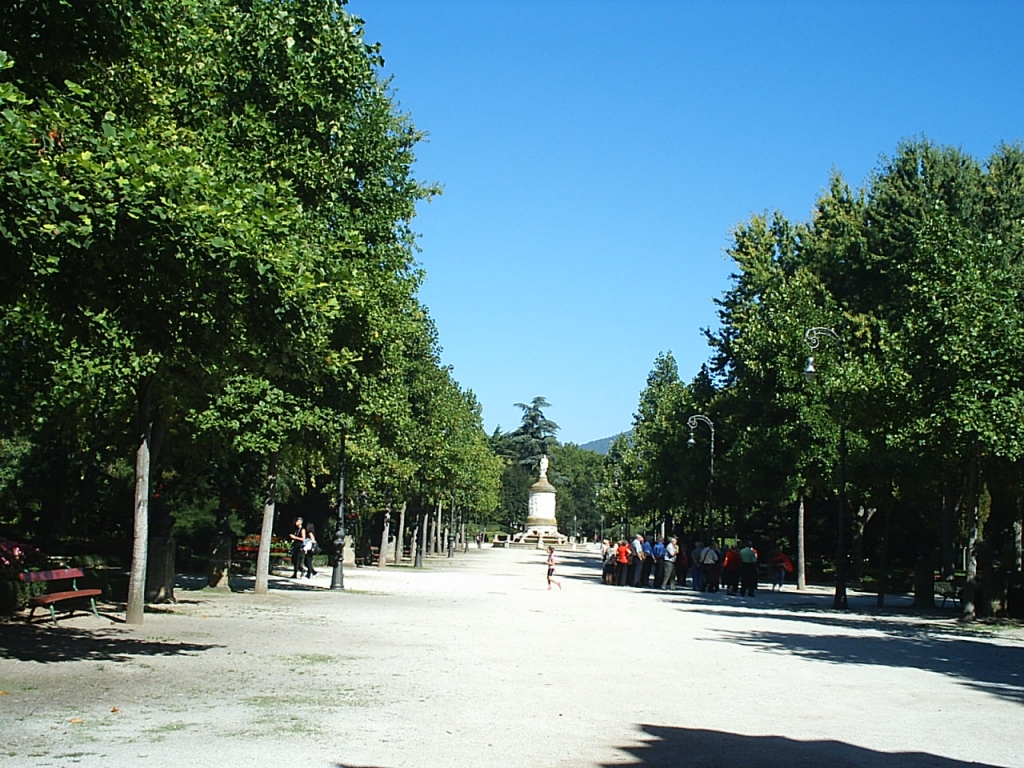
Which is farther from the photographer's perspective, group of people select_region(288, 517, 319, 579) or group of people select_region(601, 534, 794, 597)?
group of people select_region(288, 517, 319, 579)

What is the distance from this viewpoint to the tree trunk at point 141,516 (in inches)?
719

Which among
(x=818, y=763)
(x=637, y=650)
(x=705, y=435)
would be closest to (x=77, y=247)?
(x=818, y=763)

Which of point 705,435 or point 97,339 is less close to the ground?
point 705,435

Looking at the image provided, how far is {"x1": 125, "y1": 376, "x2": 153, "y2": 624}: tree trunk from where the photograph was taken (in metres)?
18.3

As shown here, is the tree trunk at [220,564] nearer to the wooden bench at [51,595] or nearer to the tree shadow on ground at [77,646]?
the wooden bench at [51,595]

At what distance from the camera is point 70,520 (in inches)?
1753

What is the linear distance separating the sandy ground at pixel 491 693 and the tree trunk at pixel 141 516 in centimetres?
37

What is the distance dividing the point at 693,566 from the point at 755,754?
108 ft

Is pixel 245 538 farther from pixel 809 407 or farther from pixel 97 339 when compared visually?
pixel 97 339

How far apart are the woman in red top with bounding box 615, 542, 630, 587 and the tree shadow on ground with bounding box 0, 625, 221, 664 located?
27.9 metres

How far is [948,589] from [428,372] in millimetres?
25055

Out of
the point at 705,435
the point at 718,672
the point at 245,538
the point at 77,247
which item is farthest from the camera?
the point at 705,435

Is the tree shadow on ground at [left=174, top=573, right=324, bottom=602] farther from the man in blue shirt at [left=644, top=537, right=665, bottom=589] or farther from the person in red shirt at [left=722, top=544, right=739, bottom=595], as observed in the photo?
the person in red shirt at [left=722, top=544, right=739, bottom=595]

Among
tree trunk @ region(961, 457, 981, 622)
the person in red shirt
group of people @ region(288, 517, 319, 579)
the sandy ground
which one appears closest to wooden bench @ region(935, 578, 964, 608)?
tree trunk @ region(961, 457, 981, 622)
